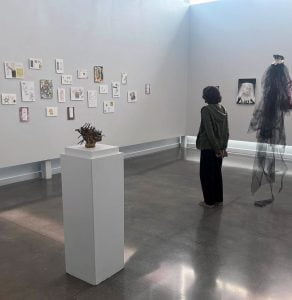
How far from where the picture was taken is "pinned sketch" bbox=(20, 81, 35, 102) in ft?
19.6

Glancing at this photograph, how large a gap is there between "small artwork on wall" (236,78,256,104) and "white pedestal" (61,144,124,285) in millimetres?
7006

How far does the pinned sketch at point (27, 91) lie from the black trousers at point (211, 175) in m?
3.27

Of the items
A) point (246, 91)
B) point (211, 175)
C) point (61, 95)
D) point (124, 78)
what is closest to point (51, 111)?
point (61, 95)

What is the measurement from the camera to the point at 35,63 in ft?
20.0

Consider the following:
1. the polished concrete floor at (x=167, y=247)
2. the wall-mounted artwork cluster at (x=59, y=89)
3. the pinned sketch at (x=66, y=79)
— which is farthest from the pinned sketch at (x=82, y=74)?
the polished concrete floor at (x=167, y=247)

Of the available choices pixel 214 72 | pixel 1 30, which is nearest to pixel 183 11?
pixel 214 72

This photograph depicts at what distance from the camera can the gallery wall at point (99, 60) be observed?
5902mm

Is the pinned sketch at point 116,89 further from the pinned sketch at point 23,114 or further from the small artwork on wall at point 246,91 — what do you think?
the small artwork on wall at point 246,91

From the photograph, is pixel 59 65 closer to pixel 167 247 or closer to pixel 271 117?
pixel 271 117

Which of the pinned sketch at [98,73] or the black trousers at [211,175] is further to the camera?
the pinned sketch at [98,73]

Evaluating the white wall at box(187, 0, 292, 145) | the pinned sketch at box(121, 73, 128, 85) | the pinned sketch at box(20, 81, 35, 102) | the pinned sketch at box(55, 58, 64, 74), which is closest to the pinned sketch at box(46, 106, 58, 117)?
the pinned sketch at box(20, 81, 35, 102)

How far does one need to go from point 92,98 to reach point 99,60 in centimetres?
85

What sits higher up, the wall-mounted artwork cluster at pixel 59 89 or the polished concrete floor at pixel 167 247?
the wall-mounted artwork cluster at pixel 59 89

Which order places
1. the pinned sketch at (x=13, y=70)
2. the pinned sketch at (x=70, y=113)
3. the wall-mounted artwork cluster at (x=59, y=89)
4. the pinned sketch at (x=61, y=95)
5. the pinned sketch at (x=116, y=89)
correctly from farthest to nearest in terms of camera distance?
the pinned sketch at (x=116, y=89) < the pinned sketch at (x=70, y=113) < the pinned sketch at (x=61, y=95) < the wall-mounted artwork cluster at (x=59, y=89) < the pinned sketch at (x=13, y=70)
